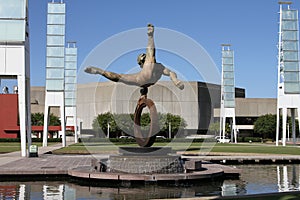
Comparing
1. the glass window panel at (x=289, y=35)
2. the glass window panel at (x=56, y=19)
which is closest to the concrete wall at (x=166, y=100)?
the glass window panel at (x=289, y=35)

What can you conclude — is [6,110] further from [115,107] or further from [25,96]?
[25,96]

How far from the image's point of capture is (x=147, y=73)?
62.0 ft

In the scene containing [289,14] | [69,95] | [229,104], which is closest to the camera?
[289,14]

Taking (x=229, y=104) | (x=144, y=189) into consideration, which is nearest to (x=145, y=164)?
(x=144, y=189)

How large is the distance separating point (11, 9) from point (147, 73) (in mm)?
14753

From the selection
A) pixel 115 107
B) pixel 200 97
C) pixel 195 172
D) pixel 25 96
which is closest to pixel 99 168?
pixel 195 172

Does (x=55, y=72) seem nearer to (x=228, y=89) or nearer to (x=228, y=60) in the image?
(x=228, y=89)

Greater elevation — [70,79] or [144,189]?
[70,79]

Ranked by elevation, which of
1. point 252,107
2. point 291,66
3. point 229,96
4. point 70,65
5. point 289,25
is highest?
point 289,25

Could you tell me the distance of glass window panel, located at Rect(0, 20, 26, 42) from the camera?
28688mm

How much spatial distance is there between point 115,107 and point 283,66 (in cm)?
4408

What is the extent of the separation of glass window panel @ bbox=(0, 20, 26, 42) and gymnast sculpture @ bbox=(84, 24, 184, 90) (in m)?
11.8

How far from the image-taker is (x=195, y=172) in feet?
58.0

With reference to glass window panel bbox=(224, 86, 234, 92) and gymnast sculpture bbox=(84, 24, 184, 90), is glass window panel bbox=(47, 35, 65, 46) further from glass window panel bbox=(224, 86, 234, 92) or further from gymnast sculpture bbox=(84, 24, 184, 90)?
glass window panel bbox=(224, 86, 234, 92)
